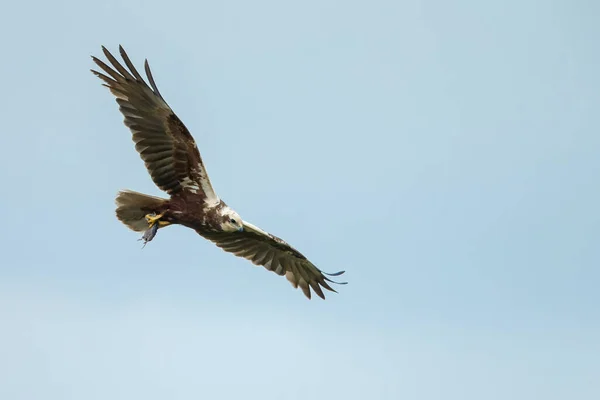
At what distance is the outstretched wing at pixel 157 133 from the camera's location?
2156 cm

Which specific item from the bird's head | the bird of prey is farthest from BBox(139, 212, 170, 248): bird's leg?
the bird's head

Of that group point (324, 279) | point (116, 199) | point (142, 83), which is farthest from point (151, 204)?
point (324, 279)

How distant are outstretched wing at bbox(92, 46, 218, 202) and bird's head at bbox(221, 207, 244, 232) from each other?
13.6 inches

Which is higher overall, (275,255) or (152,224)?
(275,255)

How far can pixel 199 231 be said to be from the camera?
77.0ft

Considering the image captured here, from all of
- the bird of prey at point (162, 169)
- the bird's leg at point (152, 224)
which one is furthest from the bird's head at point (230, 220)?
the bird's leg at point (152, 224)

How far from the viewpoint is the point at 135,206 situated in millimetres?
22406

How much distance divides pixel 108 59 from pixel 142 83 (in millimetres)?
795

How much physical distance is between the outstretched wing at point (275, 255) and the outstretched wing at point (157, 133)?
1991mm

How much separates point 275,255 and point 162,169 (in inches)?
156

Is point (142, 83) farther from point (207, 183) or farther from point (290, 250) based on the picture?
point (290, 250)

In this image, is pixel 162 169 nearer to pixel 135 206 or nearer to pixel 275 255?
pixel 135 206

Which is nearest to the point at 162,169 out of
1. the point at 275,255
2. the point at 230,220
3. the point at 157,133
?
the point at 157,133

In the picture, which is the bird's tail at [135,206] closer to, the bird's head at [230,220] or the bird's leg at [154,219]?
the bird's leg at [154,219]
